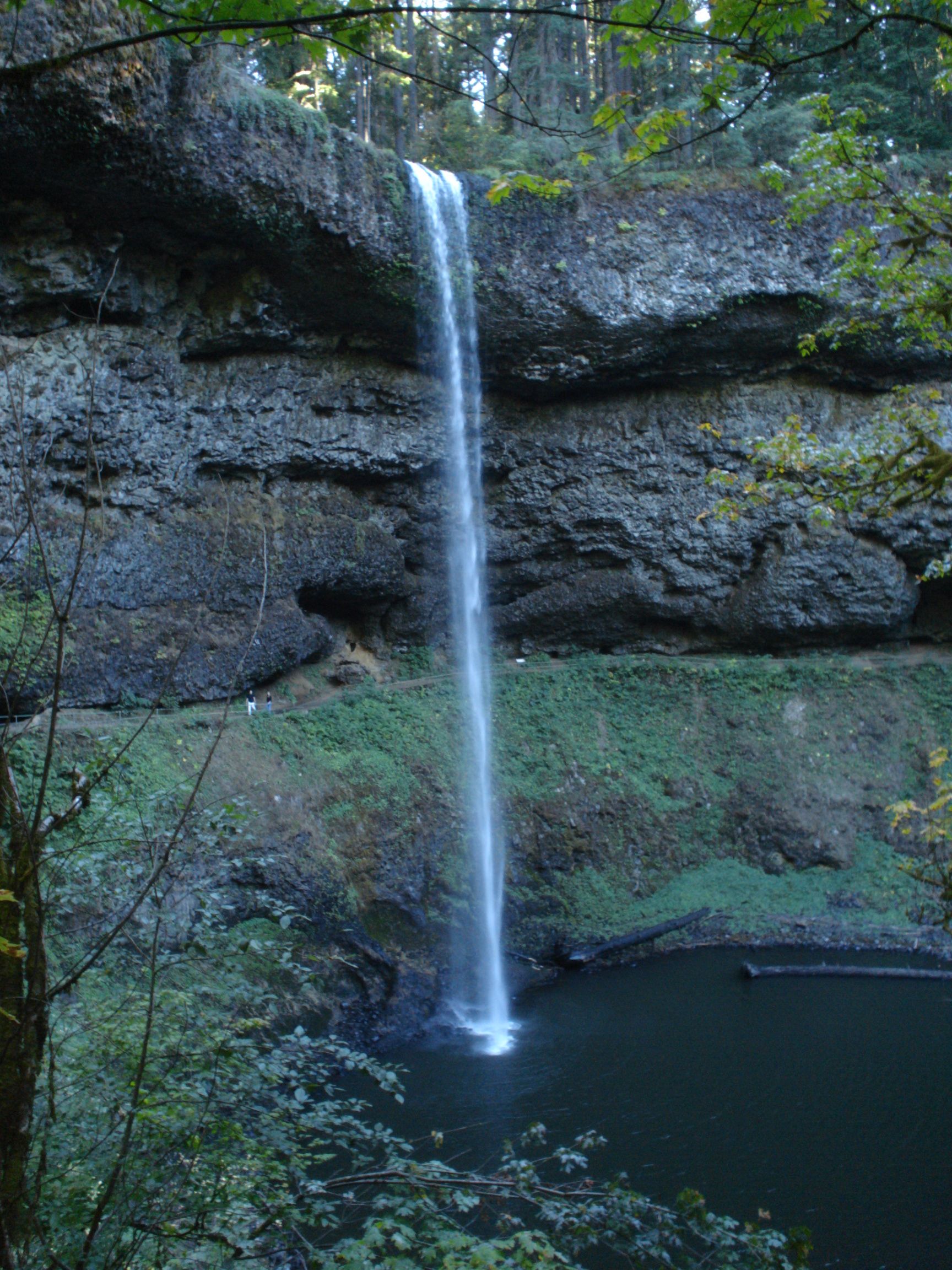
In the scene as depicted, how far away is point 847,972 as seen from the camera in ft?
41.0

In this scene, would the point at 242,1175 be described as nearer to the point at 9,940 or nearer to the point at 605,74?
the point at 9,940

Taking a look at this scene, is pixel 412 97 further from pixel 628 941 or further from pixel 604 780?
pixel 628 941

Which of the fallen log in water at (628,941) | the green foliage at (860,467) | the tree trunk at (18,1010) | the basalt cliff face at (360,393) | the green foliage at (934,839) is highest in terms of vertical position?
the basalt cliff face at (360,393)

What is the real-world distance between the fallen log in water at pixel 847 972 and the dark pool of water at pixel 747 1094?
138 mm

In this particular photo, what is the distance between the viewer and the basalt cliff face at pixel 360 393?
489 inches

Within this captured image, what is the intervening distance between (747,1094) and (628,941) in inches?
167

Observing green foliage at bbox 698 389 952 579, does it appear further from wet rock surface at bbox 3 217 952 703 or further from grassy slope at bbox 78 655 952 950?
grassy slope at bbox 78 655 952 950

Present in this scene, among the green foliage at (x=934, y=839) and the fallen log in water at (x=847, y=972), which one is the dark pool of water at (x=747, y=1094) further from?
the green foliage at (x=934, y=839)

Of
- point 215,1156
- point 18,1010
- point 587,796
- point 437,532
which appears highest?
point 437,532

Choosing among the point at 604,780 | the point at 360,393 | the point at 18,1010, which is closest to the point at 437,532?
the point at 360,393

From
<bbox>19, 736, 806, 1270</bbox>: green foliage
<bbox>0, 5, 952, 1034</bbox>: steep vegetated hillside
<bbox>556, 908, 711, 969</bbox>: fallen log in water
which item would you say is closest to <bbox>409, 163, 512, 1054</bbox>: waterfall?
<bbox>0, 5, 952, 1034</bbox>: steep vegetated hillside

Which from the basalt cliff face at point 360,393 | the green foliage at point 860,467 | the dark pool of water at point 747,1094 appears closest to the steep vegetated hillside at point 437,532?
the basalt cliff face at point 360,393

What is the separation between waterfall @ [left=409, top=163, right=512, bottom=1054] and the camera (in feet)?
41.4

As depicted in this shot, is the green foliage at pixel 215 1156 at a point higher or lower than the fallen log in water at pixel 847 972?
higher
